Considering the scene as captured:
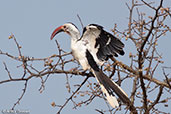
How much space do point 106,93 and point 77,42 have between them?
68 cm

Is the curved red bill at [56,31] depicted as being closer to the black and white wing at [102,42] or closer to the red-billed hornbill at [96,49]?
the red-billed hornbill at [96,49]

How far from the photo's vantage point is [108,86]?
293 centimetres

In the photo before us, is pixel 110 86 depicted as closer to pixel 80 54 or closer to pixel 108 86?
pixel 108 86

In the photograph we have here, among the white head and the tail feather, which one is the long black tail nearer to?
the tail feather

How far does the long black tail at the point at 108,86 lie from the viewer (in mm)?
2754

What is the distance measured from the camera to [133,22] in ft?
10.2

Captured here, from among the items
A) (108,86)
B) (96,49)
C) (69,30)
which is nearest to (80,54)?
(96,49)

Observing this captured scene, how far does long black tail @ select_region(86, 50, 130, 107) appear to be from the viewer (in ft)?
9.04

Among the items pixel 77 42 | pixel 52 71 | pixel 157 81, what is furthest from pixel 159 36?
pixel 52 71

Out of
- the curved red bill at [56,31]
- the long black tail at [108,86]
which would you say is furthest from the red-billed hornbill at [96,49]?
the curved red bill at [56,31]

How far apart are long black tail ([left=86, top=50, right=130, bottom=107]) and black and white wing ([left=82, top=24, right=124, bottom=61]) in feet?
0.32

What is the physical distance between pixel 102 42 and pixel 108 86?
19.1 inches

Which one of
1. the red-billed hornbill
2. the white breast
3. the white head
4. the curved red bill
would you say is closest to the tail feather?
the red-billed hornbill

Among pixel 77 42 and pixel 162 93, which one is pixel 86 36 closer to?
pixel 77 42
